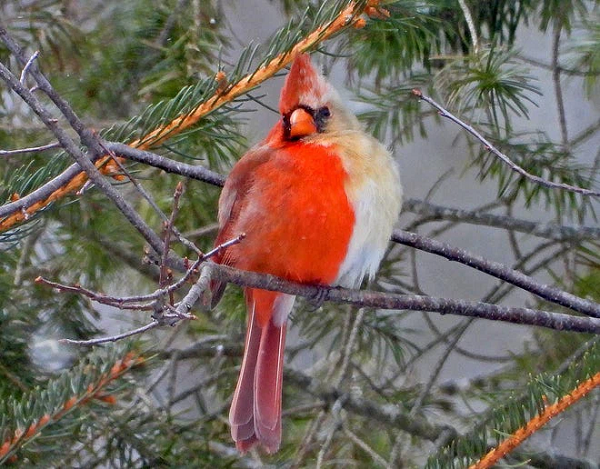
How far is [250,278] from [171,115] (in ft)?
0.81

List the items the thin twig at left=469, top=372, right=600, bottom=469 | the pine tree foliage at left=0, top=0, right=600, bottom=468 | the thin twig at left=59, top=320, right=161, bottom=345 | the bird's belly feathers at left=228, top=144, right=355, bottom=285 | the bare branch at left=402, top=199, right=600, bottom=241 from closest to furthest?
the thin twig at left=59, top=320, right=161, bottom=345, the thin twig at left=469, top=372, right=600, bottom=469, the pine tree foliage at left=0, top=0, right=600, bottom=468, the bird's belly feathers at left=228, top=144, right=355, bottom=285, the bare branch at left=402, top=199, right=600, bottom=241

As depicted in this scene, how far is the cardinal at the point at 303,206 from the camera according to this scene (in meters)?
1.42

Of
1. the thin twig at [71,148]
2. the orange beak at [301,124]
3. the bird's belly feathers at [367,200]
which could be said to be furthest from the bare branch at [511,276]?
the thin twig at [71,148]

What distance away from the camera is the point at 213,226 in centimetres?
172

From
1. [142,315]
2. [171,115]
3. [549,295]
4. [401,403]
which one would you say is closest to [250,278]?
[171,115]

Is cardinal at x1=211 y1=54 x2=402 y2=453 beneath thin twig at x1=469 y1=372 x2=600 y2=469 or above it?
above

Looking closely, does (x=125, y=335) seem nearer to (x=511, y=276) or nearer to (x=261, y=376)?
(x=511, y=276)

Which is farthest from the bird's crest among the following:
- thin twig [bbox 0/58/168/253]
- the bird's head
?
thin twig [bbox 0/58/168/253]

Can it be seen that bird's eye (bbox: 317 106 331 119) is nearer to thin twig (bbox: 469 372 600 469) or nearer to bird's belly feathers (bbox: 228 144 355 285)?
bird's belly feathers (bbox: 228 144 355 285)

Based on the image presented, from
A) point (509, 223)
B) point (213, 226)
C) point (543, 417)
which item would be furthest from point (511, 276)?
point (213, 226)

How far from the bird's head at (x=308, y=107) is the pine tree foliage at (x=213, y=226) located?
3.1 inches

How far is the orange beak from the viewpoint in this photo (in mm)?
1531

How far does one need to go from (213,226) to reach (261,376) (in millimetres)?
311

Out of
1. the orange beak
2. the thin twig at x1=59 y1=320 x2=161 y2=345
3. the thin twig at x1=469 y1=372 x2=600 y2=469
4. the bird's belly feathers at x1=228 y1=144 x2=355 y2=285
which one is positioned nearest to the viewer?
the thin twig at x1=59 y1=320 x2=161 y2=345
